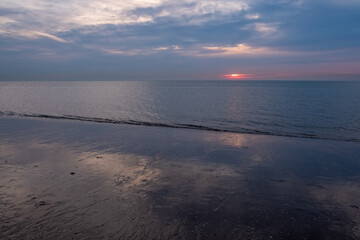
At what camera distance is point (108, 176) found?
452 inches

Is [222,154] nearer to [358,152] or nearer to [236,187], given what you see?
[236,187]

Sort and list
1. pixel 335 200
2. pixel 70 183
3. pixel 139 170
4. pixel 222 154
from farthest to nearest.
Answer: pixel 222 154 < pixel 139 170 < pixel 70 183 < pixel 335 200

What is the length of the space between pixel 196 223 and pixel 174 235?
0.93 m

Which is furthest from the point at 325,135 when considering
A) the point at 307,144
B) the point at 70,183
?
the point at 70,183

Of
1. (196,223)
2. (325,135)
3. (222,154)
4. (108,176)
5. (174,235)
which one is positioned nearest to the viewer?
(174,235)

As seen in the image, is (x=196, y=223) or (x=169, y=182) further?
(x=169, y=182)

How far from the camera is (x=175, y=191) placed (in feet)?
32.8

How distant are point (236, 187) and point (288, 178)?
3.10 m

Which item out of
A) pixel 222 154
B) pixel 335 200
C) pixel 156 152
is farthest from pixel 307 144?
pixel 156 152

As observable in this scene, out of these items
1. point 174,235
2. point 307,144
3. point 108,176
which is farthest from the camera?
point 307,144

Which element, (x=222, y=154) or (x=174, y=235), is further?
(x=222, y=154)

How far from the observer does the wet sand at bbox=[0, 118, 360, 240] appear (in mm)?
7387

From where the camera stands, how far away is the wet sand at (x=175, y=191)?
739cm

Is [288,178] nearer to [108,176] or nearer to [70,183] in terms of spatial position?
[108,176]
